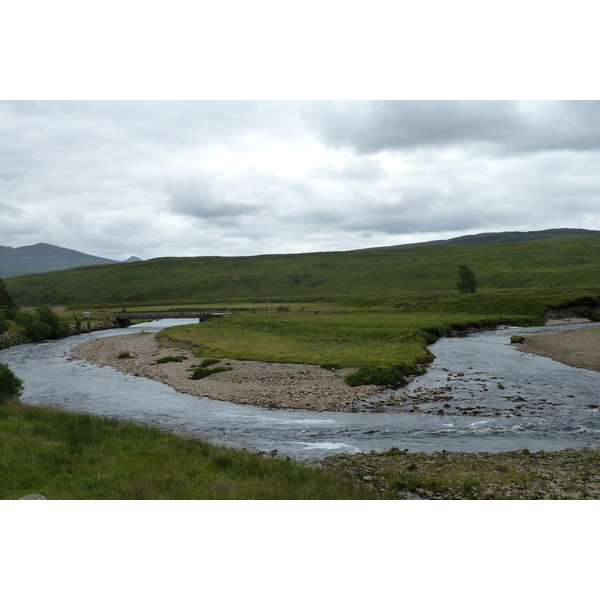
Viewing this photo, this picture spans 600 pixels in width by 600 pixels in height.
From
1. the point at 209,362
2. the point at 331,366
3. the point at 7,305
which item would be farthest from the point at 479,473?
the point at 7,305

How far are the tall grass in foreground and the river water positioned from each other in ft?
14.6

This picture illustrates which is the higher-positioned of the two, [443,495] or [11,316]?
[11,316]

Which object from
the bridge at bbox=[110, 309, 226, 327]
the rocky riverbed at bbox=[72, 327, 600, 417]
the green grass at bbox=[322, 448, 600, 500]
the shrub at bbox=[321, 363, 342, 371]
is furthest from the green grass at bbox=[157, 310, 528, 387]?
the bridge at bbox=[110, 309, 226, 327]

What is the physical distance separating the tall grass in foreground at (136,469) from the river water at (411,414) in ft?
14.6

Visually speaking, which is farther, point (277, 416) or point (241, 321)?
point (241, 321)

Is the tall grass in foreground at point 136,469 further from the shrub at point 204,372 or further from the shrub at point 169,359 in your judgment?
the shrub at point 169,359

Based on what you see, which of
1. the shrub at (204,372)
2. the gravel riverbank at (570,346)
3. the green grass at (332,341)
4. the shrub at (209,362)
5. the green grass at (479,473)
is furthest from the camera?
the shrub at (209,362)

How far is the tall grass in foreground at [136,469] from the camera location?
15.3 m

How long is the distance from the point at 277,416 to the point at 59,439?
1315 centimetres

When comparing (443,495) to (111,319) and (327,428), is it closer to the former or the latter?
(327,428)

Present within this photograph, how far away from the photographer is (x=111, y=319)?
407ft

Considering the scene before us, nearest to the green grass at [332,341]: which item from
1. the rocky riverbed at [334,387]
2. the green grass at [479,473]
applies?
the rocky riverbed at [334,387]

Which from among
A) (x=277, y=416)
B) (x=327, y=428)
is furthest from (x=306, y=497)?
(x=277, y=416)

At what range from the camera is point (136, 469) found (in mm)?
17828
